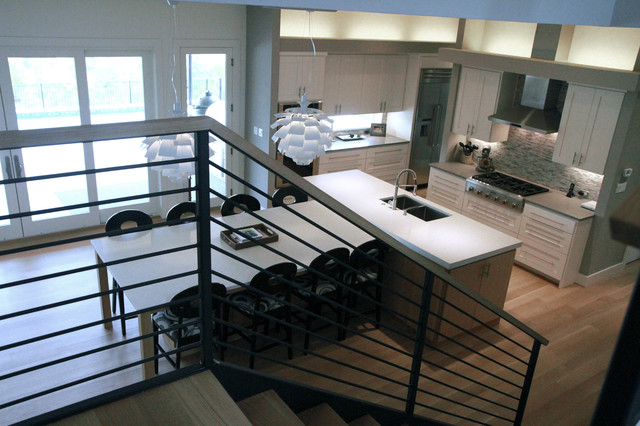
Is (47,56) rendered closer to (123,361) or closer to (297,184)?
(123,361)

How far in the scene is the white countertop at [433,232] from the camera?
15.0 feet

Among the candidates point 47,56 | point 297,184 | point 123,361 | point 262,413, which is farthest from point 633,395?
point 47,56

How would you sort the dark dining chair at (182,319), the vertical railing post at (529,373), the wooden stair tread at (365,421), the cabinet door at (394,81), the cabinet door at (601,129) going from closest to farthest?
the wooden stair tread at (365,421) < the vertical railing post at (529,373) < the dark dining chair at (182,319) < the cabinet door at (601,129) < the cabinet door at (394,81)

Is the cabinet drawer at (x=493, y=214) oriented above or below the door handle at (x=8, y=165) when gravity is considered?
below

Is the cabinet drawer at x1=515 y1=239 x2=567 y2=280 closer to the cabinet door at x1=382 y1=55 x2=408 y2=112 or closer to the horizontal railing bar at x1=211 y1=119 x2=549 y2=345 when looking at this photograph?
the cabinet door at x1=382 y1=55 x2=408 y2=112

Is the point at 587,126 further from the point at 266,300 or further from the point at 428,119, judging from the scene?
the point at 266,300

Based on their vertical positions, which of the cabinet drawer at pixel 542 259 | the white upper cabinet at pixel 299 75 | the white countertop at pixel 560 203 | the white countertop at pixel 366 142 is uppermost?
the white upper cabinet at pixel 299 75

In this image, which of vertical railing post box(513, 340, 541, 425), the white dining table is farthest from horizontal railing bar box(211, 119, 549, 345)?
the white dining table

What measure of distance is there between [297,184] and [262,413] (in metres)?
0.88

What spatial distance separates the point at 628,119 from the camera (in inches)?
213

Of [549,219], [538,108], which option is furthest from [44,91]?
[549,219]

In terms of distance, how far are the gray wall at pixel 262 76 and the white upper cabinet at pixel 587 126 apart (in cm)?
354

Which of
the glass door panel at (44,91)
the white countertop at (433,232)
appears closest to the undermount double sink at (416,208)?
the white countertop at (433,232)

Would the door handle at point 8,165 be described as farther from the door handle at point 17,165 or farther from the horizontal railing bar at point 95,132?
the horizontal railing bar at point 95,132
